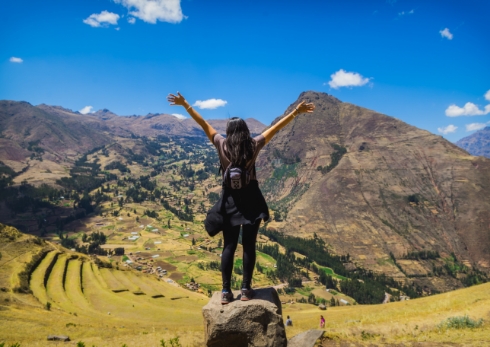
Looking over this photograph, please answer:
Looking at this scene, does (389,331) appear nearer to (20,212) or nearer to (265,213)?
(265,213)

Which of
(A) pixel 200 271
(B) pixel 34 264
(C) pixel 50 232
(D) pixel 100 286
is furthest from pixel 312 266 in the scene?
(C) pixel 50 232

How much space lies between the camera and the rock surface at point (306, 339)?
999 centimetres

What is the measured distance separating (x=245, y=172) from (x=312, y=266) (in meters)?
163

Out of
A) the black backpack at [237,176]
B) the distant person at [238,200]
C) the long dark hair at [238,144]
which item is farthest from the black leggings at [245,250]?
the long dark hair at [238,144]

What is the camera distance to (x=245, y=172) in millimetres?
7422

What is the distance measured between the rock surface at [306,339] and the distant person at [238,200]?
12.2 feet

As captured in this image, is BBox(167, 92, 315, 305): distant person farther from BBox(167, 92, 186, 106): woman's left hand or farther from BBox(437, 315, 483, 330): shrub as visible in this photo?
BBox(437, 315, 483, 330): shrub

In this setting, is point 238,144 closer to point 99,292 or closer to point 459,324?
point 459,324

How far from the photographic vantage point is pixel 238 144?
742cm

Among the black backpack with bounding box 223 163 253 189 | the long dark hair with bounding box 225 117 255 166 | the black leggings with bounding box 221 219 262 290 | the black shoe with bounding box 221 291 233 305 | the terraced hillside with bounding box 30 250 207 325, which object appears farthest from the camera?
the terraced hillside with bounding box 30 250 207 325

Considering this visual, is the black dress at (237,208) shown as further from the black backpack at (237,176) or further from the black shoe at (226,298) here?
the black shoe at (226,298)

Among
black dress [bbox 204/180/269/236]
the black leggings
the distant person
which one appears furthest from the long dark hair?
the black leggings

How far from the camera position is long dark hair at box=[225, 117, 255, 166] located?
744 centimetres

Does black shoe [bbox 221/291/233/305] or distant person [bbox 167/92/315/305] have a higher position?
distant person [bbox 167/92/315/305]
